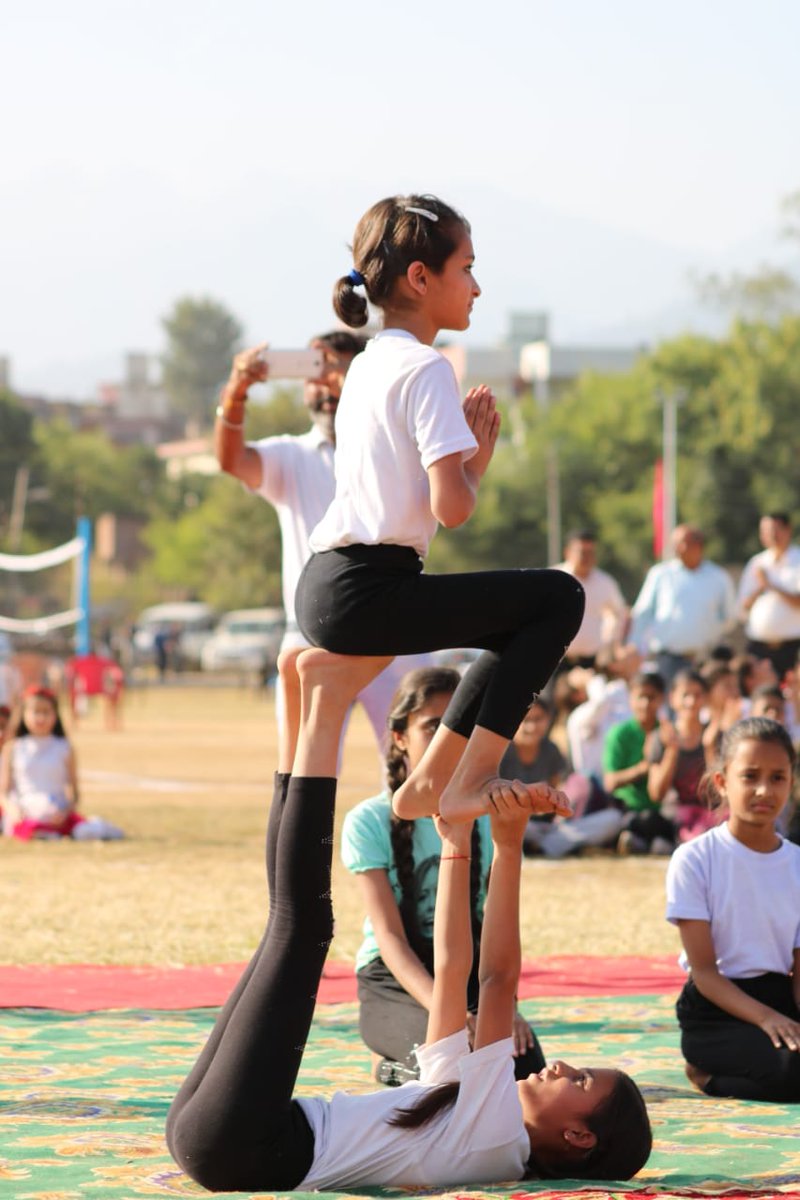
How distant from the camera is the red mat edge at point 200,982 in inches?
240

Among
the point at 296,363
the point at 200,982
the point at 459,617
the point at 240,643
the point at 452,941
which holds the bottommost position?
the point at 240,643

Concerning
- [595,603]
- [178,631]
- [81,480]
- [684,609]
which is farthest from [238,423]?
[81,480]

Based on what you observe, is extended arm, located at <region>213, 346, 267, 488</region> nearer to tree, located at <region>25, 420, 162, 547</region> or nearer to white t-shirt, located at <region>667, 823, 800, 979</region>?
white t-shirt, located at <region>667, 823, 800, 979</region>

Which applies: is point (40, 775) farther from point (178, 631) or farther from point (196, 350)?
point (196, 350)

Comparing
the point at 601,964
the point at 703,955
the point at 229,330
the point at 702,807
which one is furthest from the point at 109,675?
the point at 229,330

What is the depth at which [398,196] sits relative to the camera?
156 inches

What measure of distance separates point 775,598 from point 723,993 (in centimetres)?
809

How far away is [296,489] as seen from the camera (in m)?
6.46

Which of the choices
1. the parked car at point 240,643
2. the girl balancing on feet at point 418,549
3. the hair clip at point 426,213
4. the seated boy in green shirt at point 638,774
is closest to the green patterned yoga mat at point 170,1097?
the girl balancing on feet at point 418,549

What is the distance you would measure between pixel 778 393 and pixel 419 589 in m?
54.4

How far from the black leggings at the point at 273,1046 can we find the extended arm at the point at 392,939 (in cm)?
60

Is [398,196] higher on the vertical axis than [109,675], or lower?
higher

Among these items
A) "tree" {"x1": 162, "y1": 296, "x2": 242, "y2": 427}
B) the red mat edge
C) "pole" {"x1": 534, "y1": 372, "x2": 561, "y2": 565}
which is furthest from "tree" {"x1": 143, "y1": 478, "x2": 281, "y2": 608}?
"tree" {"x1": 162, "y1": 296, "x2": 242, "y2": 427}

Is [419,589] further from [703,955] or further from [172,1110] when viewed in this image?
[703,955]
